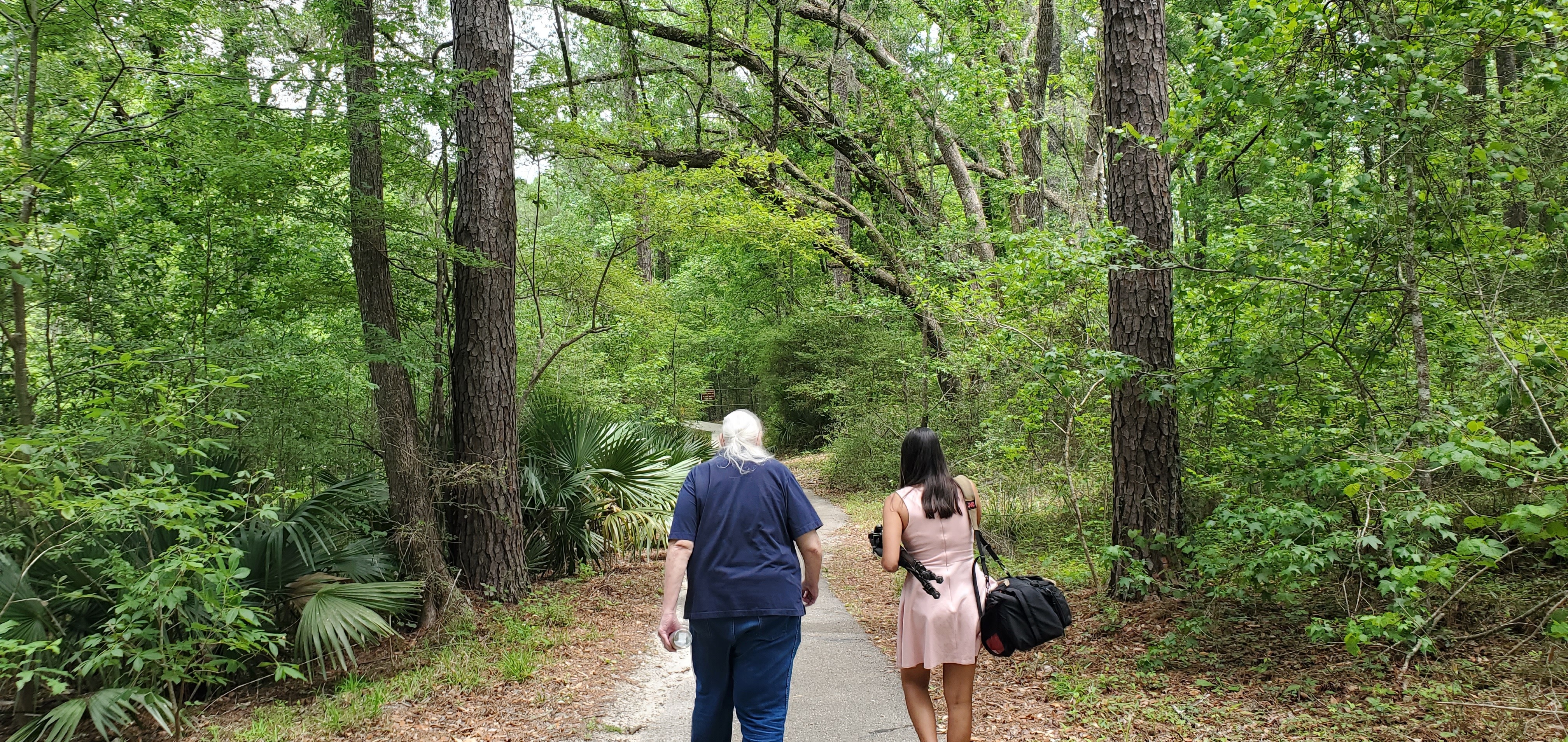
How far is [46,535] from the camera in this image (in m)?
5.12

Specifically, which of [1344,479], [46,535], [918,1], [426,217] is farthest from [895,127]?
[46,535]

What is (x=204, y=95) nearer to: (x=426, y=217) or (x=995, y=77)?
(x=426, y=217)

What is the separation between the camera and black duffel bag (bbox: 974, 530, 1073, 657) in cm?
391

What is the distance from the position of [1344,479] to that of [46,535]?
7.81m

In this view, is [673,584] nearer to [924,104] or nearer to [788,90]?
[924,104]

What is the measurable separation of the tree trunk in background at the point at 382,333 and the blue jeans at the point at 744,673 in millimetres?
4601

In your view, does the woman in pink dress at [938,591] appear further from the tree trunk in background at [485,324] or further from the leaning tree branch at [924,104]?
the leaning tree branch at [924,104]

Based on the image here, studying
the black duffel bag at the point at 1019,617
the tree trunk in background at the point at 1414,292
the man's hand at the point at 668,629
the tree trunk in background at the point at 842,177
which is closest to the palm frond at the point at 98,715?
the man's hand at the point at 668,629

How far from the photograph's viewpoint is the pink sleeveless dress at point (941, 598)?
3.92 m

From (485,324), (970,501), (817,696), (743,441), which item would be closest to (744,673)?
(743,441)

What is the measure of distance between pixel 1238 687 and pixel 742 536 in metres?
3.57

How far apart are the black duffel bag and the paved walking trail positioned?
1.15 metres

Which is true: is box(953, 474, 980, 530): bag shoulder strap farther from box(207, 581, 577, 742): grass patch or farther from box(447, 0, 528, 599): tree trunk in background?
box(447, 0, 528, 599): tree trunk in background

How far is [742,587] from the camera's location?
11.0ft
